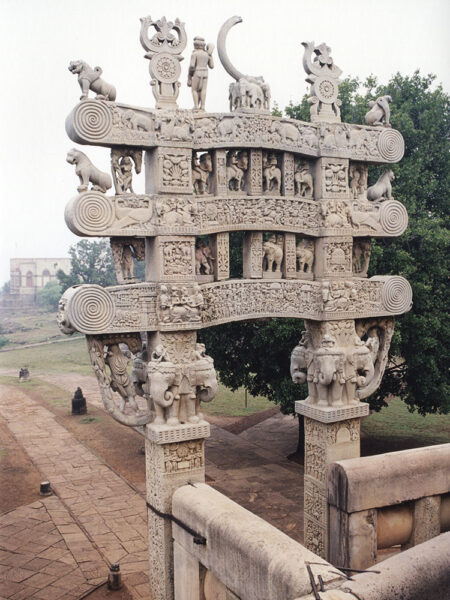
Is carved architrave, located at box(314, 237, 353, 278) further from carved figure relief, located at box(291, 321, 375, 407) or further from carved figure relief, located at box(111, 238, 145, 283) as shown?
carved figure relief, located at box(111, 238, 145, 283)

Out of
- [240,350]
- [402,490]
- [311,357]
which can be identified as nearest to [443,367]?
[240,350]

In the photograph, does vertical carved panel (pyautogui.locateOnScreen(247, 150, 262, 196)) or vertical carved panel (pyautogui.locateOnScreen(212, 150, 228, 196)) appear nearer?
vertical carved panel (pyautogui.locateOnScreen(212, 150, 228, 196))

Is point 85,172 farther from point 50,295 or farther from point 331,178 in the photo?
point 50,295

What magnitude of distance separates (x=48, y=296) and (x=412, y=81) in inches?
1993

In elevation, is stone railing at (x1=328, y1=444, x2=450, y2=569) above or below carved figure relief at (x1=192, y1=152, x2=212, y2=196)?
below

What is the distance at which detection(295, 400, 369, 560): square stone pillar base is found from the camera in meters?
8.16

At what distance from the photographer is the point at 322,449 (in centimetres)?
830

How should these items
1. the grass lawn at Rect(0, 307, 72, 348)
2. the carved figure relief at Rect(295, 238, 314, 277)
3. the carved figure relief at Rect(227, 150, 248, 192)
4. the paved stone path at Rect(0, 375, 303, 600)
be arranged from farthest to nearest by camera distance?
the grass lawn at Rect(0, 307, 72, 348), the paved stone path at Rect(0, 375, 303, 600), the carved figure relief at Rect(295, 238, 314, 277), the carved figure relief at Rect(227, 150, 248, 192)

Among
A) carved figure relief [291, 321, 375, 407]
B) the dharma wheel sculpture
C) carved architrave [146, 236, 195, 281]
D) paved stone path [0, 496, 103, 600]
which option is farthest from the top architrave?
paved stone path [0, 496, 103, 600]

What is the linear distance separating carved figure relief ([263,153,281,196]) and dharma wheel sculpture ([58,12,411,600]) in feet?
0.07

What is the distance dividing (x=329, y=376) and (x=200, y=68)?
4.40 meters

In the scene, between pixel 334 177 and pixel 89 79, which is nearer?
pixel 89 79

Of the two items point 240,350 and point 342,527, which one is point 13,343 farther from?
point 342,527

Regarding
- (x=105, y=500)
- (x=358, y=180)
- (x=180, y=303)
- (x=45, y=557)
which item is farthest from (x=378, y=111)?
(x=105, y=500)
